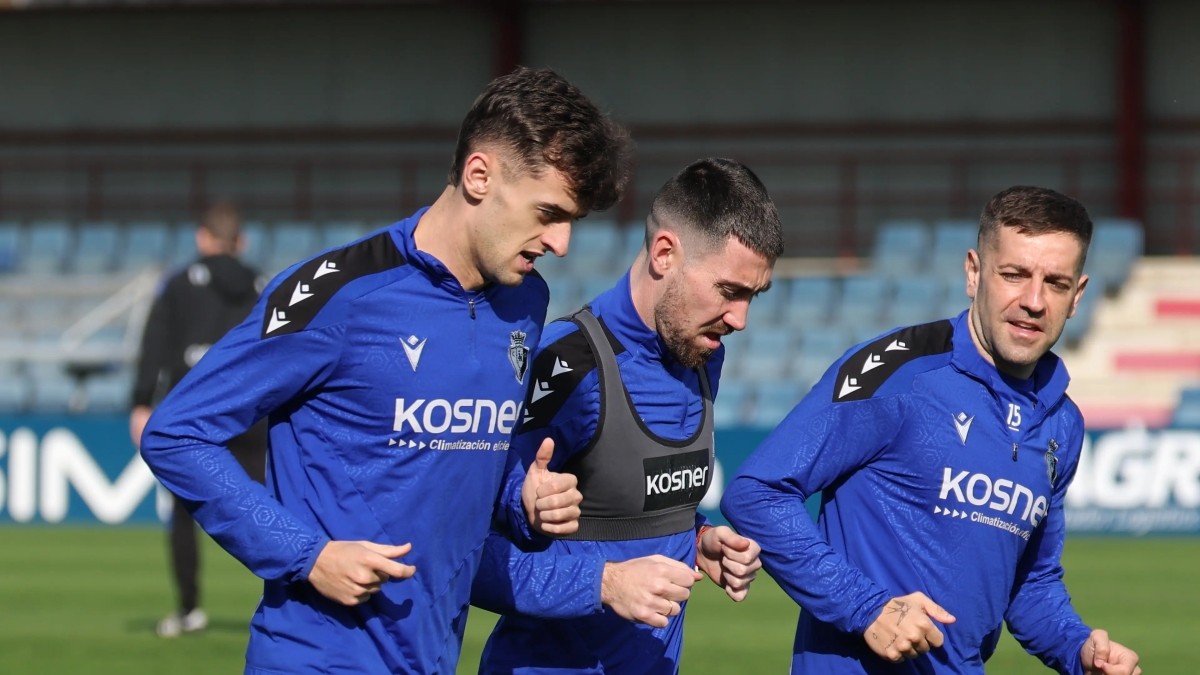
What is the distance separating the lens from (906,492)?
4152 millimetres

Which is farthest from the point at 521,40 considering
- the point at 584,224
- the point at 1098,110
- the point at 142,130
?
the point at 1098,110

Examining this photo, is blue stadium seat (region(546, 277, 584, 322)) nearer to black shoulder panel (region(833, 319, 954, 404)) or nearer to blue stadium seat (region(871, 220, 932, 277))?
blue stadium seat (region(871, 220, 932, 277))

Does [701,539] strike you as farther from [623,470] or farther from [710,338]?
[710,338]

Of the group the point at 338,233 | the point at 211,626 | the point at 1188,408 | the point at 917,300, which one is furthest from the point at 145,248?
the point at 211,626

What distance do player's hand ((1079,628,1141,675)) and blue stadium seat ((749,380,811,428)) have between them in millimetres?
13321

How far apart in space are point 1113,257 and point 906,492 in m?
16.8

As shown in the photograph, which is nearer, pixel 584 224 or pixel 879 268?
pixel 879 268

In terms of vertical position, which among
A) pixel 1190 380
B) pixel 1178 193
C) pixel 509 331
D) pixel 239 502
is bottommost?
pixel 1190 380

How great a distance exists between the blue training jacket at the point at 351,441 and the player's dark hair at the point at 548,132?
293 mm

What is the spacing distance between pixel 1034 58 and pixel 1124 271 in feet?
14.3

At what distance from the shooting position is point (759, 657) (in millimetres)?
9031

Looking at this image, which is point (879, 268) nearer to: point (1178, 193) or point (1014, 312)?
point (1178, 193)

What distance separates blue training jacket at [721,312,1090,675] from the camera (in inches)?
161

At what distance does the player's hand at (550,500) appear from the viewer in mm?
3793
